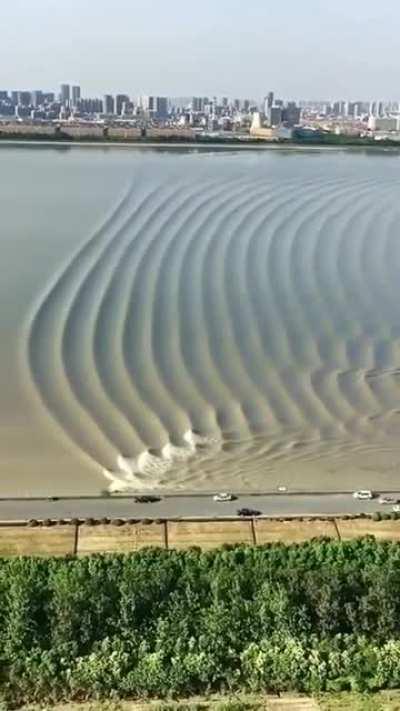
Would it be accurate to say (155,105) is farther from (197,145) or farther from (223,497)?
(223,497)

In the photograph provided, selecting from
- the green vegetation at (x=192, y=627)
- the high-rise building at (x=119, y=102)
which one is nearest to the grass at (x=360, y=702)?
the green vegetation at (x=192, y=627)

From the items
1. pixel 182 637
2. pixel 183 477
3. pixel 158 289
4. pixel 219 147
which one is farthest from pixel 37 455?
pixel 219 147

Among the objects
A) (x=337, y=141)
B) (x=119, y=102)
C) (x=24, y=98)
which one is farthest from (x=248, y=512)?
(x=24, y=98)

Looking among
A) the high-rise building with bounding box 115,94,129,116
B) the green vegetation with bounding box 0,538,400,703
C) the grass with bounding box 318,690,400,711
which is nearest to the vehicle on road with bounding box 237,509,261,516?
the green vegetation with bounding box 0,538,400,703

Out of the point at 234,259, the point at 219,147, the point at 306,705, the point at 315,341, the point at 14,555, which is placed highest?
the point at 219,147

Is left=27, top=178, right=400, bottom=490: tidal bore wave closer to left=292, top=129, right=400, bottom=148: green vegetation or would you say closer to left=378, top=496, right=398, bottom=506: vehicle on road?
left=378, top=496, right=398, bottom=506: vehicle on road

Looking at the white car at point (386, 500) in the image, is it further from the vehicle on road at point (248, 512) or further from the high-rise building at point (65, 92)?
the high-rise building at point (65, 92)

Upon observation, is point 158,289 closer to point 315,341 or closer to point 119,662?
point 315,341
